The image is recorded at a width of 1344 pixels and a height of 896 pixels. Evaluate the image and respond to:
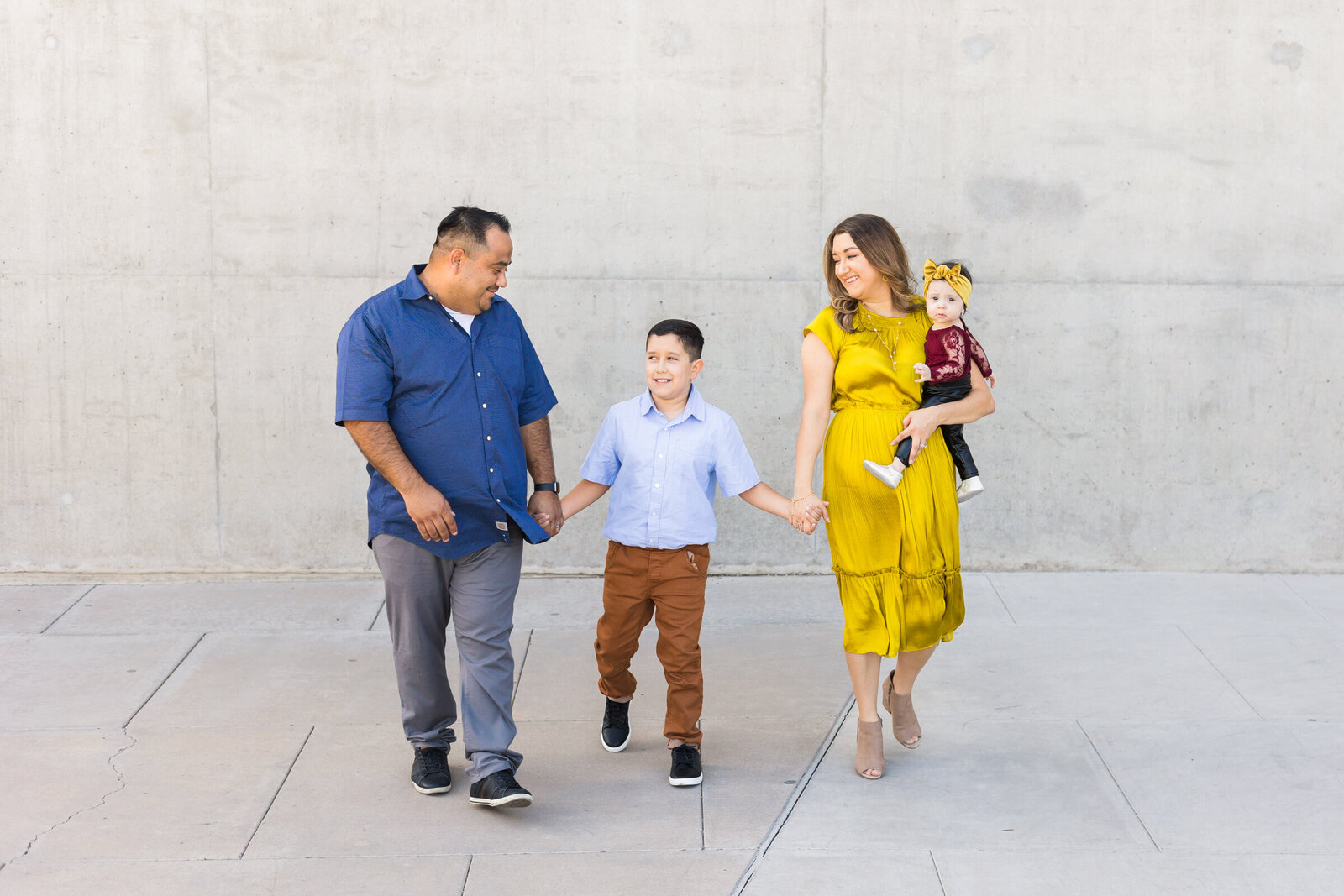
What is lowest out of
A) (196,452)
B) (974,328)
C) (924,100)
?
(196,452)

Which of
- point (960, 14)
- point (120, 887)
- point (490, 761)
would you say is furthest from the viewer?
point (960, 14)

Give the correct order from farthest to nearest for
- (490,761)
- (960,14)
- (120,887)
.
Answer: (960,14) < (490,761) < (120,887)

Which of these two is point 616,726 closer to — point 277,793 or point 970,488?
point 277,793

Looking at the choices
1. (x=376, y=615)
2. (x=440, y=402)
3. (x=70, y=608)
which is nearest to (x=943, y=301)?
(x=440, y=402)

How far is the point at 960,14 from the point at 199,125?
3782 mm

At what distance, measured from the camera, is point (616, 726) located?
4363mm

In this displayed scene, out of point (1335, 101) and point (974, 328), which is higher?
point (1335, 101)

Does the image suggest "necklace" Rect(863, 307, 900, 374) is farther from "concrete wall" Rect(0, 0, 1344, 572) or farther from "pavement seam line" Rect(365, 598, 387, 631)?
"pavement seam line" Rect(365, 598, 387, 631)

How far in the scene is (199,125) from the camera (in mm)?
6188

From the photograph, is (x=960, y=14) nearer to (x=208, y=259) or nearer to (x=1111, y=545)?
(x=1111, y=545)

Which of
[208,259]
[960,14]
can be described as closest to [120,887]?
[208,259]

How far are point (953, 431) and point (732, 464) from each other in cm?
76

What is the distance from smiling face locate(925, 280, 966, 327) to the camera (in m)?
3.95

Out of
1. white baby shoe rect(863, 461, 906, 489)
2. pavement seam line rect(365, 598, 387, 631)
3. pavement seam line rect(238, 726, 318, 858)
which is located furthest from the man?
pavement seam line rect(365, 598, 387, 631)
